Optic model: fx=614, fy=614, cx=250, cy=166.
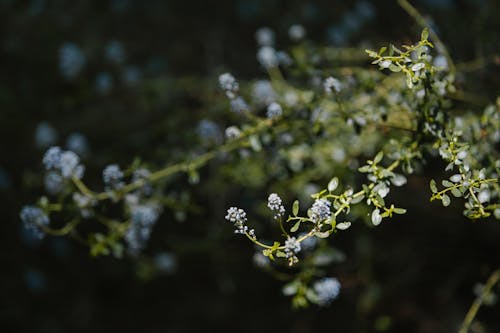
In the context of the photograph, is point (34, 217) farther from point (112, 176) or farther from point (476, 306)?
point (476, 306)

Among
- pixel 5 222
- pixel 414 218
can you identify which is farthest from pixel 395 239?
pixel 5 222

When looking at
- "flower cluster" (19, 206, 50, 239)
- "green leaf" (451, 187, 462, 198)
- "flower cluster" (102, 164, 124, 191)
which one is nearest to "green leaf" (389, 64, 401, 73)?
"green leaf" (451, 187, 462, 198)

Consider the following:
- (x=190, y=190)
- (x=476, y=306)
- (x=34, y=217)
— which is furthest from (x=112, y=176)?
(x=190, y=190)

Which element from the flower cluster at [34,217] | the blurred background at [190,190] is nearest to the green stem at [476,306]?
the blurred background at [190,190]

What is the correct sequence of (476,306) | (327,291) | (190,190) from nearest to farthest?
1. (327,291)
2. (476,306)
3. (190,190)

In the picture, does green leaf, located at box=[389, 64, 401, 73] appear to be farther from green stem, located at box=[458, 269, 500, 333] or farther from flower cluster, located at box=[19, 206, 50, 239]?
flower cluster, located at box=[19, 206, 50, 239]

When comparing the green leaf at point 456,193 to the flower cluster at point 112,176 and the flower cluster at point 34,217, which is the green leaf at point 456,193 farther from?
the flower cluster at point 34,217

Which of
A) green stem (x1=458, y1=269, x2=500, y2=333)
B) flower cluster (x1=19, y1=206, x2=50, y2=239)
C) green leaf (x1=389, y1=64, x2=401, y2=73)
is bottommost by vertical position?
green stem (x1=458, y1=269, x2=500, y2=333)

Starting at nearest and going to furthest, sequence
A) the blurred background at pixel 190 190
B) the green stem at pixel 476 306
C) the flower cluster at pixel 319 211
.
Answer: the flower cluster at pixel 319 211 < the green stem at pixel 476 306 < the blurred background at pixel 190 190

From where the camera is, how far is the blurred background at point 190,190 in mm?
2076

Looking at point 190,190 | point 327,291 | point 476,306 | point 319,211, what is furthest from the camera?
point 190,190

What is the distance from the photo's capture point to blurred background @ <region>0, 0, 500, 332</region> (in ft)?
6.81

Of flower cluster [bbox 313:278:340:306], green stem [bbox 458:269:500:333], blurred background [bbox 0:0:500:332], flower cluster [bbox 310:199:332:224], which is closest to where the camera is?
flower cluster [bbox 310:199:332:224]

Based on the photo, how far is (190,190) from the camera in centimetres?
247
